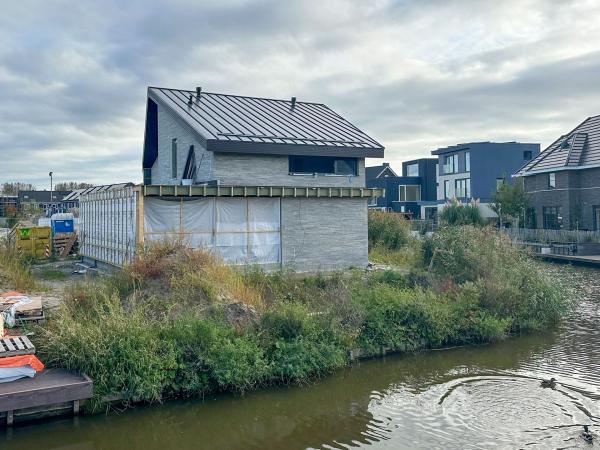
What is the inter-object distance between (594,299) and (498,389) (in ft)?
33.0

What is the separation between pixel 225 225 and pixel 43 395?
9.91 m

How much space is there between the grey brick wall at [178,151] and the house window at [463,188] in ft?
109

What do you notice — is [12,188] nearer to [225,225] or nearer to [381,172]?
[381,172]

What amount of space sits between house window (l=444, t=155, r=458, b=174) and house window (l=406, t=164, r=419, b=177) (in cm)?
696

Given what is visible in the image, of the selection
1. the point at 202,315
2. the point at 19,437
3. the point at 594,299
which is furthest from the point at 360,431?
the point at 594,299

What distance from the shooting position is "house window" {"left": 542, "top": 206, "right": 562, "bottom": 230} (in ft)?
115

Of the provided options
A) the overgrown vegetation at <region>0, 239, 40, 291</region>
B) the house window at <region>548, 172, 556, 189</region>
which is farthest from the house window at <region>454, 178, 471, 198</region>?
the overgrown vegetation at <region>0, 239, 40, 291</region>

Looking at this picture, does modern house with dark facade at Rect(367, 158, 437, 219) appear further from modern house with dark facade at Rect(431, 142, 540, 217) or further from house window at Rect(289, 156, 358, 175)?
house window at Rect(289, 156, 358, 175)

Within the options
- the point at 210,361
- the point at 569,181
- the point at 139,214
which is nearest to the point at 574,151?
the point at 569,181

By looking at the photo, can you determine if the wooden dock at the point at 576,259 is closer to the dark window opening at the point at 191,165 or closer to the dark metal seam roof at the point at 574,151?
the dark metal seam roof at the point at 574,151

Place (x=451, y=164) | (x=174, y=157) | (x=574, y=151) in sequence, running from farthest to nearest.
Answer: (x=451, y=164) < (x=574, y=151) < (x=174, y=157)

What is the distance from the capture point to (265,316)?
11.3 metres

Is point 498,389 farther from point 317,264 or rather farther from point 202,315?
point 317,264

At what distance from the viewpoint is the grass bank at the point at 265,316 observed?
371 inches
